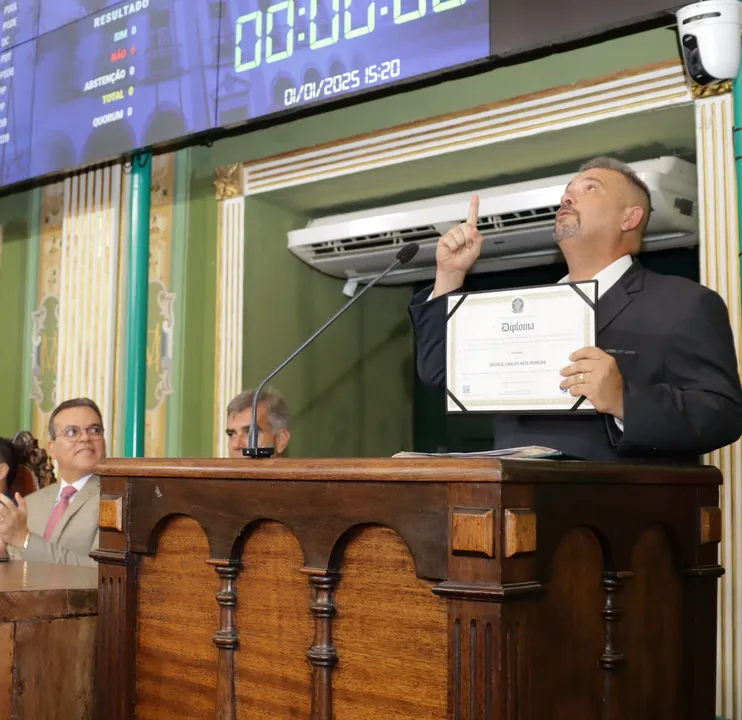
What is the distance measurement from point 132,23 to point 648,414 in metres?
2.89

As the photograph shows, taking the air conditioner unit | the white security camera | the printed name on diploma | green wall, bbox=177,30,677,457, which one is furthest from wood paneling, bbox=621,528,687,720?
the printed name on diploma

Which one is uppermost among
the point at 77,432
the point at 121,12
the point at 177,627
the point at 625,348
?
Result: the point at 121,12

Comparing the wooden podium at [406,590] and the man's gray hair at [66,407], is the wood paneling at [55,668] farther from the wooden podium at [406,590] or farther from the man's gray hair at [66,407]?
the man's gray hair at [66,407]

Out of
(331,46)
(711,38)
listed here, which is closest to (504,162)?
(331,46)

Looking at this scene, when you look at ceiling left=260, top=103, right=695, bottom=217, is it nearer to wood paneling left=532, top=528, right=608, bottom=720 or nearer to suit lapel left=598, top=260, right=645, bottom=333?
suit lapel left=598, top=260, right=645, bottom=333

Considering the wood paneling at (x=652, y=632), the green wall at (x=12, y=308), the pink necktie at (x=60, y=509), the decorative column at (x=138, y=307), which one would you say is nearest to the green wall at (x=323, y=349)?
the decorative column at (x=138, y=307)

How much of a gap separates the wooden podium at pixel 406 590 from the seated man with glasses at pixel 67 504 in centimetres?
109

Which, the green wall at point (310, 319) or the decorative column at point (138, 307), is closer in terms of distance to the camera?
the green wall at point (310, 319)

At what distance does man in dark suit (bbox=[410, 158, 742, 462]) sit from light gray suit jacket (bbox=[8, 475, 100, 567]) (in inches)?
52.7

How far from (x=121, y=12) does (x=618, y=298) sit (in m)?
2.68

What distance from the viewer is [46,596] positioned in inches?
78.1

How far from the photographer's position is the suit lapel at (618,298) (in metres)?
1.95

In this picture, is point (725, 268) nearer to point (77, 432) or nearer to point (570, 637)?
point (570, 637)

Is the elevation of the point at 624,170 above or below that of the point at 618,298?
above
